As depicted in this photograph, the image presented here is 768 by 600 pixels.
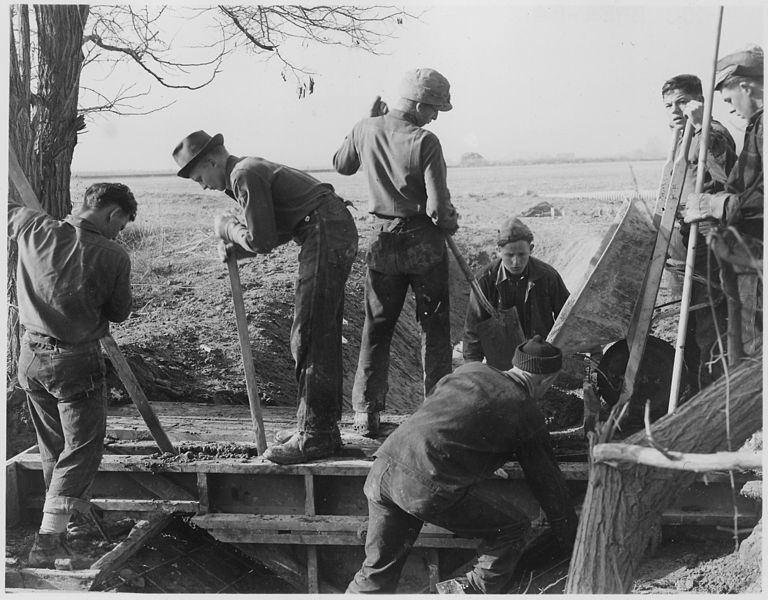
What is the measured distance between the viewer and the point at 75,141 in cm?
645

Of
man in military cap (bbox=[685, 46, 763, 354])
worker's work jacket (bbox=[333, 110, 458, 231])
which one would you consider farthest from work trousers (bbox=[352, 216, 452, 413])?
man in military cap (bbox=[685, 46, 763, 354])

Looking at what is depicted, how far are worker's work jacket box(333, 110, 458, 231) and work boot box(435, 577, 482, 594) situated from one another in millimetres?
2037

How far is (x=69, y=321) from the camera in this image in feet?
14.8

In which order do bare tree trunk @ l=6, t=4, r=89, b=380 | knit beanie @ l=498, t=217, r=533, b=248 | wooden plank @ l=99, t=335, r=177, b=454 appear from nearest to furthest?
wooden plank @ l=99, t=335, r=177, b=454
knit beanie @ l=498, t=217, r=533, b=248
bare tree trunk @ l=6, t=4, r=89, b=380

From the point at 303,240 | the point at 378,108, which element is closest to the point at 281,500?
the point at 303,240

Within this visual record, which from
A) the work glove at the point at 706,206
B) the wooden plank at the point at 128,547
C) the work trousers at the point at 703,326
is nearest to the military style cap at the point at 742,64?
the work glove at the point at 706,206

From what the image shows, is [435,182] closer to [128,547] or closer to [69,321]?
[69,321]

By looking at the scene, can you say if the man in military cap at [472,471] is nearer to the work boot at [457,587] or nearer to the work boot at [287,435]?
the work boot at [457,587]

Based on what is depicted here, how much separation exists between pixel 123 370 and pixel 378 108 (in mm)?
2320

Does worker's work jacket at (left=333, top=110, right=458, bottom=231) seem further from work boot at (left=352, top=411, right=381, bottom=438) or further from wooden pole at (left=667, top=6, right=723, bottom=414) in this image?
wooden pole at (left=667, top=6, right=723, bottom=414)

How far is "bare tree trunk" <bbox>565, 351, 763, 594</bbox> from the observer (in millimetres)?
3604

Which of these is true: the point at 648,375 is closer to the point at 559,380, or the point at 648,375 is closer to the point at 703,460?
the point at 559,380

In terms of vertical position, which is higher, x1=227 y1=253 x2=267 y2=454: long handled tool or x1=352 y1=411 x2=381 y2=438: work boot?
x1=227 y1=253 x2=267 y2=454: long handled tool

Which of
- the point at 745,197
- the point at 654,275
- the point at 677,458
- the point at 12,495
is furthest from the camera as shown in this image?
the point at 12,495
